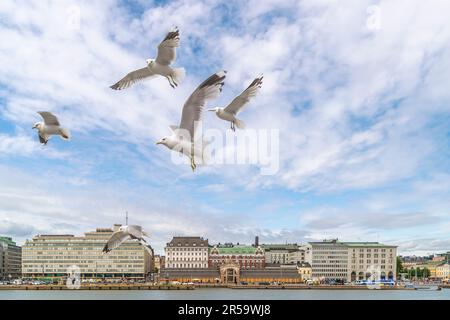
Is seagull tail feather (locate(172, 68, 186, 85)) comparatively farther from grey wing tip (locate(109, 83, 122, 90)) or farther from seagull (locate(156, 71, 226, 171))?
grey wing tip (locate(109, 83, 122, 90))

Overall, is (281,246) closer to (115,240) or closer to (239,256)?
(239,256)

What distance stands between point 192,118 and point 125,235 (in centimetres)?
84

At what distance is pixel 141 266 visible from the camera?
149 feet

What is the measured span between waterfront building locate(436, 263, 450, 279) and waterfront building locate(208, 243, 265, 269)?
32362 millimetres

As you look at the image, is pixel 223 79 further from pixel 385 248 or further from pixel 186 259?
pixel 385 248

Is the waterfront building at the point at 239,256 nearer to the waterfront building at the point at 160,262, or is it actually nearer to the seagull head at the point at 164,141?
the waterfront building at the point at 160,262

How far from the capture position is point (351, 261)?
60.8 metres

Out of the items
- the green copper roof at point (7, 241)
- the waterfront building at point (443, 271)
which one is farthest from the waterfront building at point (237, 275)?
the waterfront building at point (443, 271)

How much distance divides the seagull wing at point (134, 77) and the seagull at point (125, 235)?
0.79 metres

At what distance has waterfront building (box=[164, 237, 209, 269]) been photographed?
172 ft

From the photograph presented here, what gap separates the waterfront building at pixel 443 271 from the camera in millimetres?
75500

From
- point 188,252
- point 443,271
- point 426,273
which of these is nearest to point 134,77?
point 188,252

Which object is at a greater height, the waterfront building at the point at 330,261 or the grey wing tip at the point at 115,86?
the grey wing tip at the point at 115,86
